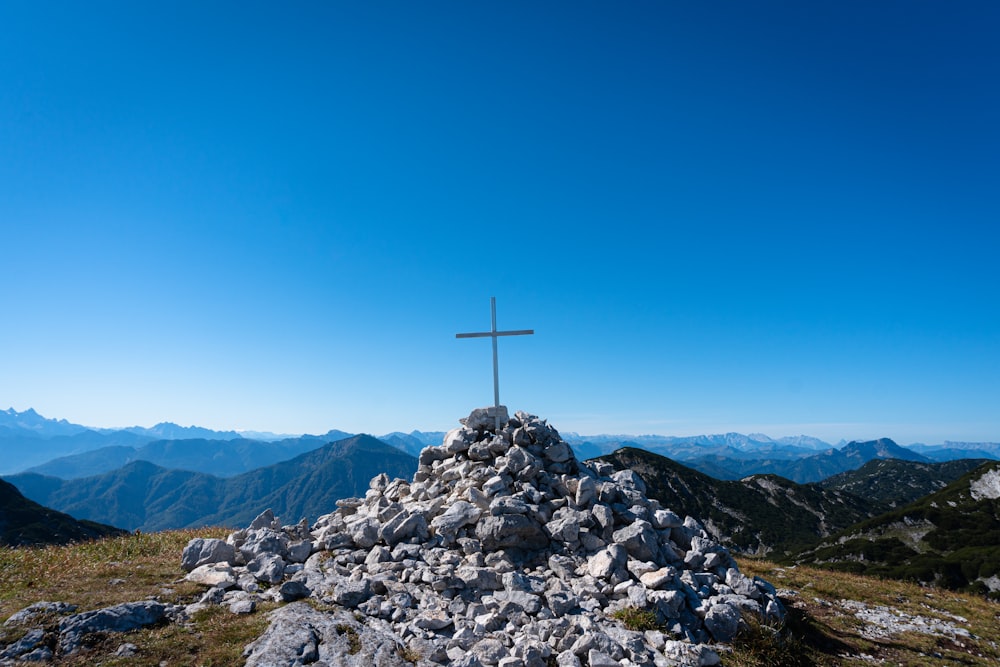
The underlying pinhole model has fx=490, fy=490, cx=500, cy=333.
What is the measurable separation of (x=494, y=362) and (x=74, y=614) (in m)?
14.6

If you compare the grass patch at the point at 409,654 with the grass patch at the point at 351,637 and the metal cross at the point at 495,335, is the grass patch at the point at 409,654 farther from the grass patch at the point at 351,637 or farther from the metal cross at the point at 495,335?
the metal cross at the point at 495,335

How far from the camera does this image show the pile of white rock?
11.3 metres

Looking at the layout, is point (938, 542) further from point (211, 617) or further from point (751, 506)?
point (211, 617)

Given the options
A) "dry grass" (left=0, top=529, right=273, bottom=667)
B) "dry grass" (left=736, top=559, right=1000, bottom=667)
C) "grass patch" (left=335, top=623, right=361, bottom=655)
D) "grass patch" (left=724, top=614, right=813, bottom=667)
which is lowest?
"dry grass" (left=736, top=559, right=1000, bottom=667)

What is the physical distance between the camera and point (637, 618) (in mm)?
12516

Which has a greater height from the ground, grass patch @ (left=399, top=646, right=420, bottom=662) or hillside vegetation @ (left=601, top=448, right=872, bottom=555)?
grass patch @ (left=399, top=646, right=420, bottom=662)

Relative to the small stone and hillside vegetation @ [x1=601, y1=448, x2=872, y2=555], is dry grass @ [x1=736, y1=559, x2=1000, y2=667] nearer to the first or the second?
the small stone

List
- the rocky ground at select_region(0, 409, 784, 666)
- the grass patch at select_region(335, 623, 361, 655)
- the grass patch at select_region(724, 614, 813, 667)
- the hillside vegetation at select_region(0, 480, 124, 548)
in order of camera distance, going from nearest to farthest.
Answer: the grass patch at select_region(335, 623, 361, 655) → the rocky ground at select_region(0, 409, 784, 666) → the grass patch at select_region(724, 614, 813, 667) → the hillside vegetation at select_region(0, 480, 124, 548)

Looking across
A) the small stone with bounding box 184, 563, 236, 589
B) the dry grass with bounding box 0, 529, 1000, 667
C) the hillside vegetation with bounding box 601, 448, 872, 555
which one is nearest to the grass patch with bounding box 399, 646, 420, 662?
the dry grass with bounding box 0, 529, 1000, 667

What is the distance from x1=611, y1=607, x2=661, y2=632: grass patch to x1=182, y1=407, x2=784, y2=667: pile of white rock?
0.06m

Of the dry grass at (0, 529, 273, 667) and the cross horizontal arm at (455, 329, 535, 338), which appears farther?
the cross horizontal arm at (455, 329, 535, 338)

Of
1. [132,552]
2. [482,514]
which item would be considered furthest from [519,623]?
[132,552]

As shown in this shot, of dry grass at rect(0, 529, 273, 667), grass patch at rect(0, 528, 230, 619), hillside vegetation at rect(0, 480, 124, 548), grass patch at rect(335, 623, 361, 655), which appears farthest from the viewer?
hillside vegetation at rect(0, 480, 124, 548)

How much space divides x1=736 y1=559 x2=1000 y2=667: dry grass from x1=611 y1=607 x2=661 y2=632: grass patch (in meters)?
1.88
